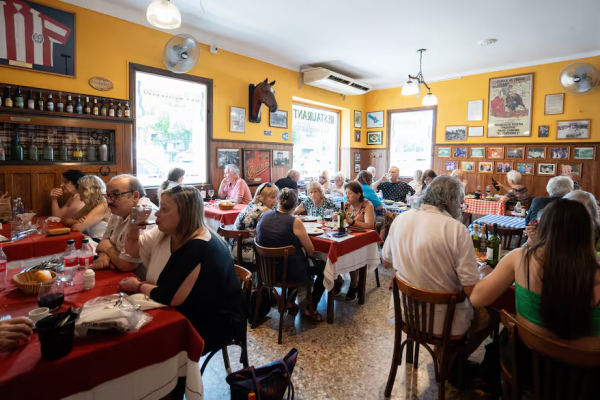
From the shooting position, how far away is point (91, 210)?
342 cm

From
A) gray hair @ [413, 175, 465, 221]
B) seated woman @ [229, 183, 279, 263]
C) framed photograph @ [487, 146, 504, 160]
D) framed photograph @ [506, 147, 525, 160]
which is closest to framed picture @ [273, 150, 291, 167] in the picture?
seated woman @ [229, 183, 279, 263]

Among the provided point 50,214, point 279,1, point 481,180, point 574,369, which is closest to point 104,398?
point 574,369

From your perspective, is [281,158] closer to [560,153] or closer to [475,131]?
[475,131]

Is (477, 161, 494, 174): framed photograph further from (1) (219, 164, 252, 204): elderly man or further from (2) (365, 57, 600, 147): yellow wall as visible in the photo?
(1) (219, 164, 252, 204): elderly man

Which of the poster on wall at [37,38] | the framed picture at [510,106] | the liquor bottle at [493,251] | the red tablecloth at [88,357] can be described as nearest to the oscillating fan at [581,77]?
the framed picture at [510,106]

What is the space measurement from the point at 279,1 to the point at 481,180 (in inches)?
238

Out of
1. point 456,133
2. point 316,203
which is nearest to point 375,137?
point 456,133

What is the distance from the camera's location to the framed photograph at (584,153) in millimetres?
6641

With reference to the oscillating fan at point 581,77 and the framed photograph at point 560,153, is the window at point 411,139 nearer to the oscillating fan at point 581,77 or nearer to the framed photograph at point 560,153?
the framed photograph at point 560,153

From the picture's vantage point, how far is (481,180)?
789 cm

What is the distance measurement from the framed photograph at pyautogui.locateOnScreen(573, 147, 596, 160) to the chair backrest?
6.94 m

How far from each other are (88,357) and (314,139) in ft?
26.8

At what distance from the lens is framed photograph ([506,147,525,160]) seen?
7.34 metres

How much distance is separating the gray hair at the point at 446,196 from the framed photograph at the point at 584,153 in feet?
21.2
